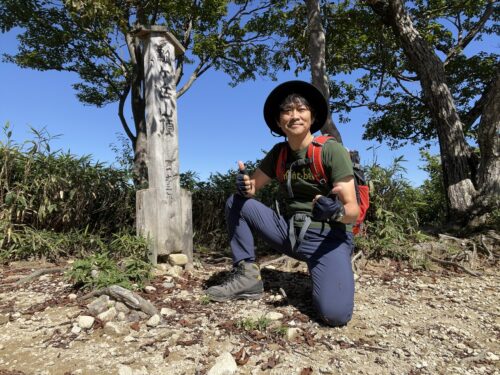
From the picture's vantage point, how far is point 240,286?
298 centimetres

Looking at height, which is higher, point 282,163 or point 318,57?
point 318,57

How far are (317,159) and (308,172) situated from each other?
0.46ft

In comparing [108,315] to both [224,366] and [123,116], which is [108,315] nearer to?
[224,366]

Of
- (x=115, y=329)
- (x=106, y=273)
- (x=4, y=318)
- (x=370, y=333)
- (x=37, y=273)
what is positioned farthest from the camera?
(x=37, y=273)

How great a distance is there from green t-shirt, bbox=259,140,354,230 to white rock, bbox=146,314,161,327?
1.34 meters

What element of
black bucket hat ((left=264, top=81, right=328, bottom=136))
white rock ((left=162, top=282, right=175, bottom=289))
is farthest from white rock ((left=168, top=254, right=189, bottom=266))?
black bucket hat ((left=264, top=81, right=328, bottom=136))

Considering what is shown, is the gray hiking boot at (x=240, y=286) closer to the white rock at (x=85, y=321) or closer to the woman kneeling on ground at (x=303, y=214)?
the woman kneeling on ground at (x=303, y=214)

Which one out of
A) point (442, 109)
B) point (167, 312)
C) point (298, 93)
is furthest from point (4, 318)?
point (442, 109)

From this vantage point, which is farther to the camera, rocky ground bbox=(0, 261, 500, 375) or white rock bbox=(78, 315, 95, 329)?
white rock bbox=(78, 315, 95, 329)

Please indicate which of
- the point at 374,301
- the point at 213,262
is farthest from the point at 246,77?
the point at 374,301

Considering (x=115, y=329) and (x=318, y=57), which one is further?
(x=318, y=57)

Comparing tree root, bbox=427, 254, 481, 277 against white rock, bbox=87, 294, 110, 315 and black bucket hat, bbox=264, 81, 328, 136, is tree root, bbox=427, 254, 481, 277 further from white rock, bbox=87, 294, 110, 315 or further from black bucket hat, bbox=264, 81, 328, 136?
white rock, bbox=87, 294, 110, 315

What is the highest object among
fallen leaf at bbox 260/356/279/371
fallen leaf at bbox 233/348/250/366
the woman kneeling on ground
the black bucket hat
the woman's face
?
the black bucket hat

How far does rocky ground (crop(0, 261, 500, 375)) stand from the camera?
2.02 metres
